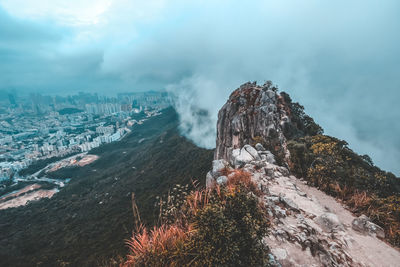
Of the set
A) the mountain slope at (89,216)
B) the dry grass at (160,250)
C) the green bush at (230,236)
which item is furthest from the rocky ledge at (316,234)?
the mountain slope at (89,216)

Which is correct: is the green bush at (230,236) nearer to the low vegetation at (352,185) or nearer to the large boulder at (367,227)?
the large boulder at (367,227)

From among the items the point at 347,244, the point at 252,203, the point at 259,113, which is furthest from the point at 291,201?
the point at 259,113

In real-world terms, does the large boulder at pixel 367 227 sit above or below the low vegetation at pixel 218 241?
below

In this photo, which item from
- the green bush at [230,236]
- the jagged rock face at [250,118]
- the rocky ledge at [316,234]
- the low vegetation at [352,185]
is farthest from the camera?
the jagged rock face at [250,118]

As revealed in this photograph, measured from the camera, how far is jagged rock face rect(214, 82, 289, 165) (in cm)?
2377

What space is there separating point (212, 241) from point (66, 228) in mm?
103907

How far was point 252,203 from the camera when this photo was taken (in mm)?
3758

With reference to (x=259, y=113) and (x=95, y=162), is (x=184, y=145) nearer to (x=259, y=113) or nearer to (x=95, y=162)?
(x=95, y=162)

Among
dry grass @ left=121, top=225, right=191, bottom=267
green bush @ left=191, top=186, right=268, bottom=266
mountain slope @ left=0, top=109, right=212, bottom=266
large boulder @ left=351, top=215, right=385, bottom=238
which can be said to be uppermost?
green bush @ left=191, top=186, right=268, bottom=266

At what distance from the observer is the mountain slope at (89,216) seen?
176 feet

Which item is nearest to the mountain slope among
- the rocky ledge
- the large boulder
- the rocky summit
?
the rocky summit

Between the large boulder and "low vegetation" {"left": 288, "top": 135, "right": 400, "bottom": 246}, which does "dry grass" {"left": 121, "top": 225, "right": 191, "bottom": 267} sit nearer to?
the large boulder

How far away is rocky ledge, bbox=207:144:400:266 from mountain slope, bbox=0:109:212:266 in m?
30.9

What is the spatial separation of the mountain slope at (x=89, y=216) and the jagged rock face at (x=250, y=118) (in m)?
26.0
